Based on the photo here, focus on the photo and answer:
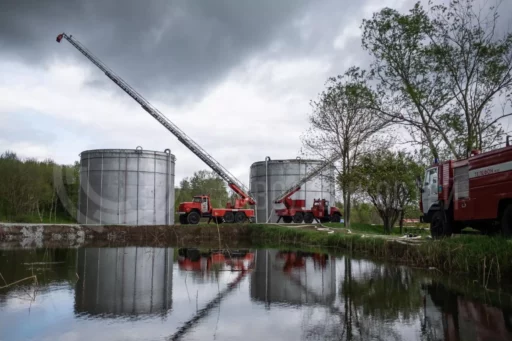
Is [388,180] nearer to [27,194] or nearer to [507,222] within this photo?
[507,222]

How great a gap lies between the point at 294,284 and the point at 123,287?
3.36 metres

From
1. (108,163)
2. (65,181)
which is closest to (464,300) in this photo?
(108,163)

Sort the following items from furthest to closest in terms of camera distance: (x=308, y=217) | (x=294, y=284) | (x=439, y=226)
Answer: (x=308, y=217), (x=439, y=226), (x=294, y=284)

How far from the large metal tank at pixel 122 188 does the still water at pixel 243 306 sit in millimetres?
20800

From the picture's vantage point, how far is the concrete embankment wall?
24.3 m

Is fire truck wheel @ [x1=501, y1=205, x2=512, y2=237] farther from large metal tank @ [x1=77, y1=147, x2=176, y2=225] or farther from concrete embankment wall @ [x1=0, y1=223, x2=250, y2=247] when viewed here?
large metal tank @ [x1=77, y1=147, x2=176, y2=225]

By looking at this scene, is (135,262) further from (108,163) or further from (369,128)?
(108,163)

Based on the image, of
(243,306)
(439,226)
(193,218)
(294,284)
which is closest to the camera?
(243,306)

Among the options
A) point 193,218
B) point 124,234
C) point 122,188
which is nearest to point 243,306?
point 124,234

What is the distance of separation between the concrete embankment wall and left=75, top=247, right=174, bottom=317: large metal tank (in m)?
11.8

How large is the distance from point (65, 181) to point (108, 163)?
20185 mm

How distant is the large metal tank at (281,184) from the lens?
35594 millimetres

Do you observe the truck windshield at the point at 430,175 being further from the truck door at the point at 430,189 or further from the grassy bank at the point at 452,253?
the grassy bank at the point at 452,253

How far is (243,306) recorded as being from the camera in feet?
23.3
